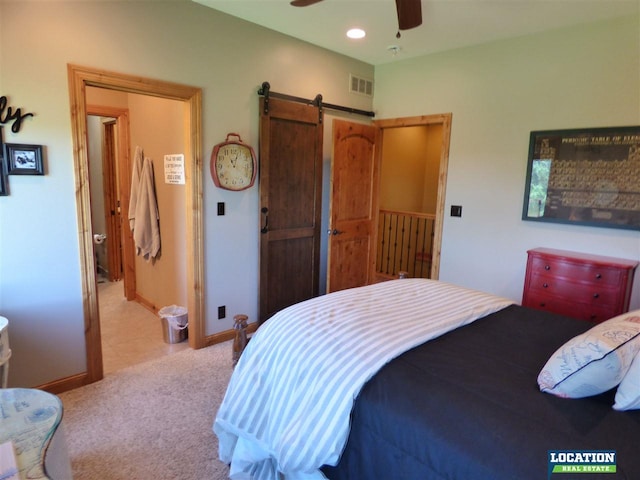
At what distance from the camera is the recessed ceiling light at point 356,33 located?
3240mm

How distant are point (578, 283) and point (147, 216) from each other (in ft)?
12.5

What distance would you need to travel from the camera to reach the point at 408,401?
49.7 inches

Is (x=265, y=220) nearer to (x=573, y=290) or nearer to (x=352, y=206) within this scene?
(x=352, y=206)

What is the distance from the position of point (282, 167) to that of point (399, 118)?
148 cm

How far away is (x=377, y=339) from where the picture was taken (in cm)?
159

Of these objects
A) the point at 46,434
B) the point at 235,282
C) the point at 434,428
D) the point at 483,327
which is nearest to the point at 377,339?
the point at 434,428

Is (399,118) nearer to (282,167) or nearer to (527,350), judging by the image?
(282,167)

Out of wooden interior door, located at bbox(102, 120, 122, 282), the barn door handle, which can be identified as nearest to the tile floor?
wooden interior door, located at bbox(102, 120, 122, 282)

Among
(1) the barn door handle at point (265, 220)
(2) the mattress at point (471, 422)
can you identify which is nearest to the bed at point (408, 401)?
(2) the mattress at point (471, 422)

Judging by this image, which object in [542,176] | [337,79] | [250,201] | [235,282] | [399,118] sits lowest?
[235,282]

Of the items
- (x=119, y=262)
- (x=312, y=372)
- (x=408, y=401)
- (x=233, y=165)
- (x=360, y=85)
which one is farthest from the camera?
(x=119, y=262)

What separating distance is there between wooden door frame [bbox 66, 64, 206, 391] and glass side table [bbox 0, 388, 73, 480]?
1.15 m

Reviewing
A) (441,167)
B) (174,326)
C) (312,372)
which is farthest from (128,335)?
(441,167)

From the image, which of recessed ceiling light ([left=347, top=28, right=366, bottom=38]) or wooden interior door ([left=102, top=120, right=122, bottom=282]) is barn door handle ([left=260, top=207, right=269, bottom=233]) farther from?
wooden interior door ([left=102, top=120, right=122, bottom=282])
